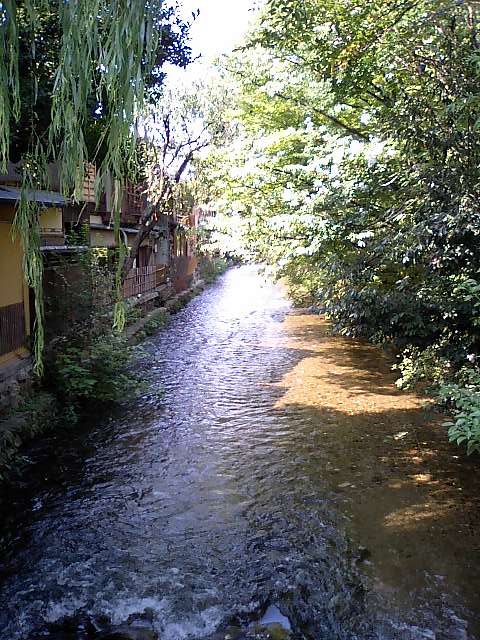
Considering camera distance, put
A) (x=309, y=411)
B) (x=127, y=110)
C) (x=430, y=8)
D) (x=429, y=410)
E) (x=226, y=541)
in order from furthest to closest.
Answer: (x=309, y=411), (x=429, y=410), (x=430, y=8), (x=226, y=541), (x=127, y=110)

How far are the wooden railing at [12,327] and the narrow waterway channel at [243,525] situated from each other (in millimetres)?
1855

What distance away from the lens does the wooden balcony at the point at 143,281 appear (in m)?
19.0

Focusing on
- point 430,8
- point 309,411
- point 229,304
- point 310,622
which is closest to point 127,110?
point 310,622

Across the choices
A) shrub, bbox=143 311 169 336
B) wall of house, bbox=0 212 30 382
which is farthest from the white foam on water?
shrub, bbox=143 311 169 336

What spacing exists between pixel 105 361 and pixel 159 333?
27.7ft

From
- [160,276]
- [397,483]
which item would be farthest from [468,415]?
[160,276]

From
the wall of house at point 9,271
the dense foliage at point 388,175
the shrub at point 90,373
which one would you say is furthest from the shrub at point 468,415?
the wall of house at point 9,271

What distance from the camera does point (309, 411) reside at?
10.8 m

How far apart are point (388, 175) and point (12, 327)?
687 centimetres

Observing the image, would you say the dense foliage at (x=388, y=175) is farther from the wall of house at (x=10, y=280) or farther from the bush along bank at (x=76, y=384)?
the wall of house at (x=10, y=280)

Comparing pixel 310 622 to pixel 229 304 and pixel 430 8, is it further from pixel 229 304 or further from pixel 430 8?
pixel 229 304

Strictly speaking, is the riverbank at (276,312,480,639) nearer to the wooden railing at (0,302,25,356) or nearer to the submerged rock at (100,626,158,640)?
the submerged rock at (100,626,158,640)

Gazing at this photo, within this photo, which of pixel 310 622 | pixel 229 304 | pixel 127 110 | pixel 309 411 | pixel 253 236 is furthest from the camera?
pixel 229 304

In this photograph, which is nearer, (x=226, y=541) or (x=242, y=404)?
(x=226, y=541)
